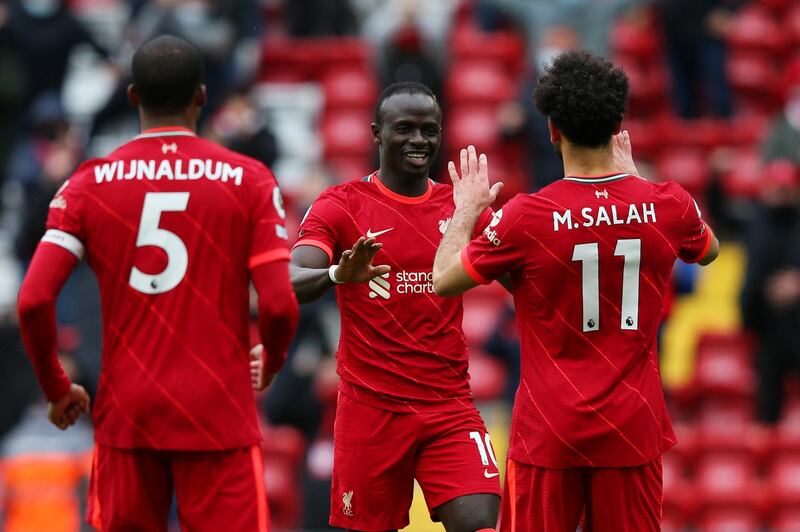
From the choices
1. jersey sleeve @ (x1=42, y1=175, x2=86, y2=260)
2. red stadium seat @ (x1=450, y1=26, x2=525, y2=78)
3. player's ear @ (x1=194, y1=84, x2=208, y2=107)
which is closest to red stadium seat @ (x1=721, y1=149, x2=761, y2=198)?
red stadium seat @ (x1=450, y1=26, x2=525, y2=78)

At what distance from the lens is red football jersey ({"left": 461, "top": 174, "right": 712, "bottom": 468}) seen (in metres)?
6.22

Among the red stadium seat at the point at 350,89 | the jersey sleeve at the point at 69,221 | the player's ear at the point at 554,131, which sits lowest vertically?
the jersey sleeve at the point at 69,221

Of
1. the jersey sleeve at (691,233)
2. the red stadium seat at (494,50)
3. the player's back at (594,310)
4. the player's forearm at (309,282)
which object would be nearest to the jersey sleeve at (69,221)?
the player's forearm at (309,282)

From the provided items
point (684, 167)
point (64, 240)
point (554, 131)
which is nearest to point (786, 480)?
point (684, 167)

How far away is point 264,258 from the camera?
600 cm

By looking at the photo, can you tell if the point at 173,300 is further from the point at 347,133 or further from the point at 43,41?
the point at 347,133

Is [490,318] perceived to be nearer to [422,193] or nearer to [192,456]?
[422,193]

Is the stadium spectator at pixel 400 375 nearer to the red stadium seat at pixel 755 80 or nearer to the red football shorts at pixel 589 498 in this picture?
the red football shorts at pixel 589 498

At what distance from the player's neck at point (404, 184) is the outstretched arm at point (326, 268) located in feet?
1.68

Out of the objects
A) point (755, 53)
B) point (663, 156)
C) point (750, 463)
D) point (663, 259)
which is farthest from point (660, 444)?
point (755, 53)

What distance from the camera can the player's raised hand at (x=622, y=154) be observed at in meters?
6.60

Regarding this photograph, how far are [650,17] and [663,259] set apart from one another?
432 inches

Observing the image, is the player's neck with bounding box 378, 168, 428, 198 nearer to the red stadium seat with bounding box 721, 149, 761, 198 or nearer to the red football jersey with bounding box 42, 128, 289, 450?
the red football jersey with bounding box 42, 128, 289, 450

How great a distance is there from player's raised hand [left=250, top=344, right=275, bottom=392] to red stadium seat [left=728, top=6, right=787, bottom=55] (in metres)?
10.7
